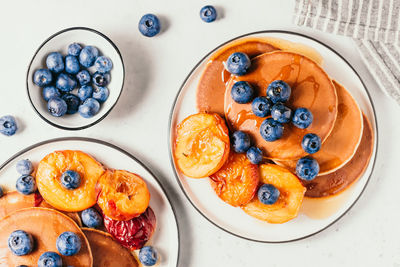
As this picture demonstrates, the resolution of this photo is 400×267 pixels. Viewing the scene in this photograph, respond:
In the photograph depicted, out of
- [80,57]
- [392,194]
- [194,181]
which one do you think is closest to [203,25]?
[80,57]

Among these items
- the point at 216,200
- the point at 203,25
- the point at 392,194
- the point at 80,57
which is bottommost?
the point at 216,200

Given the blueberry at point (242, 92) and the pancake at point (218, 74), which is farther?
the pancake at point (218, 74)

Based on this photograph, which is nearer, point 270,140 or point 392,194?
point 270,140

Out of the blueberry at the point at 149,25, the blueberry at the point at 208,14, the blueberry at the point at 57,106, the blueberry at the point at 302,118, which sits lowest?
the blueberry at the point at 57,106

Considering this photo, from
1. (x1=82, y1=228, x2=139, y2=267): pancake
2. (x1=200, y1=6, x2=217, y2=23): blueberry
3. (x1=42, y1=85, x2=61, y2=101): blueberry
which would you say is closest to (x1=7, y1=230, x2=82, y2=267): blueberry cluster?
(x1=82, y1=228, x2=139, y2=267): pancake

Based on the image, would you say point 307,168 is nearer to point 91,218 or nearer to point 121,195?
point 121,195

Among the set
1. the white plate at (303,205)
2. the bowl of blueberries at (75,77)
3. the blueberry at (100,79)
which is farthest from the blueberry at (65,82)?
the white plate at (303,205)

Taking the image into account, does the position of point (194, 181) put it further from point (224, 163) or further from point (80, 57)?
point (80, 57)

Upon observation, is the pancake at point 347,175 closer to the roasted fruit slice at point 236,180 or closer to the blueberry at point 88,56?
the roasted fruit slice at point 236,180
